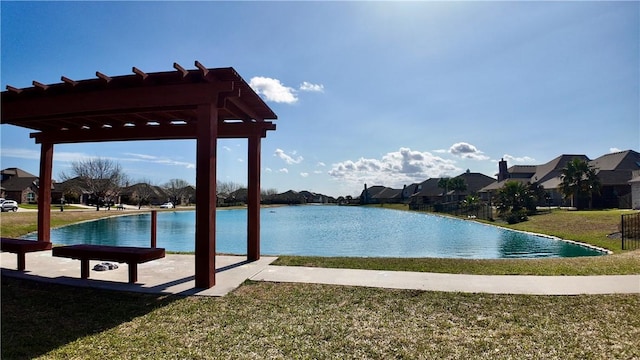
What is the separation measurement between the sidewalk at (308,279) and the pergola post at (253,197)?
62 centimetres

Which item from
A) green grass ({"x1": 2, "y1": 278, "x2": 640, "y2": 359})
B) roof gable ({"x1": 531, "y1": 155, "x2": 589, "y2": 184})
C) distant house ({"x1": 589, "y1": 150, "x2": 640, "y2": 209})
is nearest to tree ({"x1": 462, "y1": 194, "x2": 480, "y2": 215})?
distant house ({"x1": 589, "y1": 150, "x2": 640, "y2": 209})

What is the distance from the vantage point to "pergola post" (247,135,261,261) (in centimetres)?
883

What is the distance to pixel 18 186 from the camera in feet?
179

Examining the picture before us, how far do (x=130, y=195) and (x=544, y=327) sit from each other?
256ft

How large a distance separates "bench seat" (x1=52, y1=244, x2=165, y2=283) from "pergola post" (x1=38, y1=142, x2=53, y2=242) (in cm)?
404

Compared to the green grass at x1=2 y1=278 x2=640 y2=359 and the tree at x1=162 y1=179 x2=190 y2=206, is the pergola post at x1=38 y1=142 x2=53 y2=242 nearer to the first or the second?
the green grass at x1=2 y1=278 x2=640 y2=359

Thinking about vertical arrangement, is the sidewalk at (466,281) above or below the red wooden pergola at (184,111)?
below

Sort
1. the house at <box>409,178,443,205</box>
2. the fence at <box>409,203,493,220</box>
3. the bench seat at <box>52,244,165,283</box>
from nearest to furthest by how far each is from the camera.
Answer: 1. the bench seat at <box>52,244,165,283</box>
2. the fence at <box>409,203,493,220</box>
3. the house at <box>409,178,443,205</box>

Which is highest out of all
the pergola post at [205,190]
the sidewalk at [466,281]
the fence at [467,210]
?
the pergola post at [205,190]

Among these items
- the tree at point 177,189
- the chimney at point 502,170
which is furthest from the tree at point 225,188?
the chimney at point 502,170

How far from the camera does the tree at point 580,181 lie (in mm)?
31922

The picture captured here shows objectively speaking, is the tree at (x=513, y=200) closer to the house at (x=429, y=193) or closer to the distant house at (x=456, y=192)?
the distant house at (x=456, y=192)

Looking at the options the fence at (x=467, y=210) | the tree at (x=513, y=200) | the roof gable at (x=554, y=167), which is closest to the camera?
the tree at (x=513, y=200)

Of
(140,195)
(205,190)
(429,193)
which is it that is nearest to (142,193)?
(140,195)
